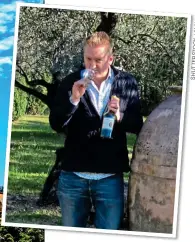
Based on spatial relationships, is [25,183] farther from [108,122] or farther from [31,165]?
[108,122]

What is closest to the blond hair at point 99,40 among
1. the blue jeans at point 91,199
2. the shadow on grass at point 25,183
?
the blue jeans at point 91,199

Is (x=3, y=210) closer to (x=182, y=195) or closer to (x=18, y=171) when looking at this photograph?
(x=18, y=171)

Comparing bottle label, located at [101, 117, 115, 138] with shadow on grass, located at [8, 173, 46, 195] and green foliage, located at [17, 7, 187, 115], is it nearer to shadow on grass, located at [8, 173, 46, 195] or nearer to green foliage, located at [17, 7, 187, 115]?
green foliage, located at [17, 7, 187, 115]

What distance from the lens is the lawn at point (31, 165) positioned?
20.7ft

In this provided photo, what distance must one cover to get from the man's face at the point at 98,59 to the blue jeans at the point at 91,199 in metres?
1.01

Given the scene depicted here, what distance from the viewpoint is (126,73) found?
6258 millimetres

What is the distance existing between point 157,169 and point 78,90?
1053 mm

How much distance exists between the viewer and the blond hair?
6.20 meters

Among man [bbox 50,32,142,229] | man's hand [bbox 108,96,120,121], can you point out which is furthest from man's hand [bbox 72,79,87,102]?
man's hand [bbox 108,96,120,121]

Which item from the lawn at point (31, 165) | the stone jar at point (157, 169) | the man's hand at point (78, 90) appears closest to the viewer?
the stone jar at point (157, 169)

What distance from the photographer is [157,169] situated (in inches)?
236

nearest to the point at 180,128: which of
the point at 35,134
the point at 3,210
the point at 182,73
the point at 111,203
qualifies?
the point at 182,73

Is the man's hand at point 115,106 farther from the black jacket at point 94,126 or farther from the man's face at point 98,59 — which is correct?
the man's face at point 98,59

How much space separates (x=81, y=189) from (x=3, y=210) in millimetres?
832
